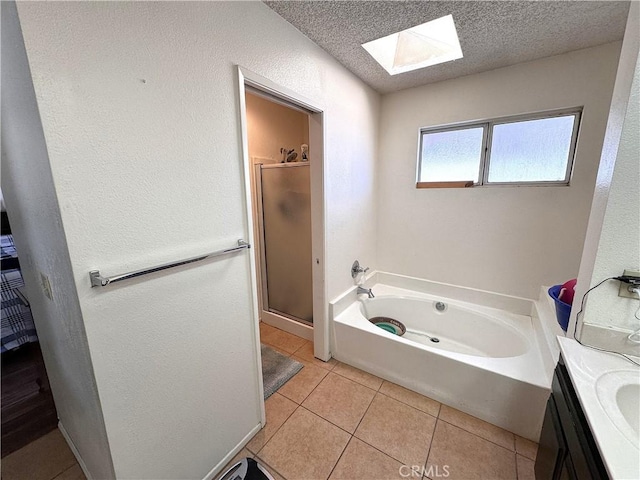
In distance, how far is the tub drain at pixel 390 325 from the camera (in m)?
2.42

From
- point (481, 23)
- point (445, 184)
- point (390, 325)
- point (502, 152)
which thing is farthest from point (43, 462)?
point (502, 152)

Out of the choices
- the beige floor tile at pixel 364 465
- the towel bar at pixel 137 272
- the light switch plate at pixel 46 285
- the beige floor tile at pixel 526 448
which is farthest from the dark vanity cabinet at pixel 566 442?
the light switch plate at pixel 46 285

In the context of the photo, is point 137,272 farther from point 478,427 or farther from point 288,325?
point 478,427

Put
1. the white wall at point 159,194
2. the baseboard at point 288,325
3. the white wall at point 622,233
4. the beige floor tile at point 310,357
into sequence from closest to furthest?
the white wall at point 159,194 → the white wall at point 622,233 → the beige floor tile at point 310,357 → the baseboard at point 288,325

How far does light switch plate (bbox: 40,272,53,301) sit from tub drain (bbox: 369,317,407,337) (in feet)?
7.27

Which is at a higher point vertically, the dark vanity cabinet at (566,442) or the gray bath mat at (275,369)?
the dark vanity cabinet at (566,442)

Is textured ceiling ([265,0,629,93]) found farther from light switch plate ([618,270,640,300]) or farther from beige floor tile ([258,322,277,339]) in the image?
beige floor tile ([258,322,277,339])

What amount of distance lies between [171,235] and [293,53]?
49.3 inches

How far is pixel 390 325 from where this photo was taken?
2.46m

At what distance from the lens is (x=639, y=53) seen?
3.19 ft

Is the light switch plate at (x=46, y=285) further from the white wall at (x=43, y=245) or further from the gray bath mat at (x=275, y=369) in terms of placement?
the gray bath mat at (x=275, y=369)

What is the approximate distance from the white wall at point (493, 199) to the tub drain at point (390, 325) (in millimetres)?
558

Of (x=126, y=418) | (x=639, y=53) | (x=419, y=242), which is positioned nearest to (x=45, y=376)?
(x=126, y=418)

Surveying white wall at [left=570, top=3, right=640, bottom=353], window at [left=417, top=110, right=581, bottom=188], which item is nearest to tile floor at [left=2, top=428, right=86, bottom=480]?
white wall at [left=570, top=3, right=640, bottom=353]
